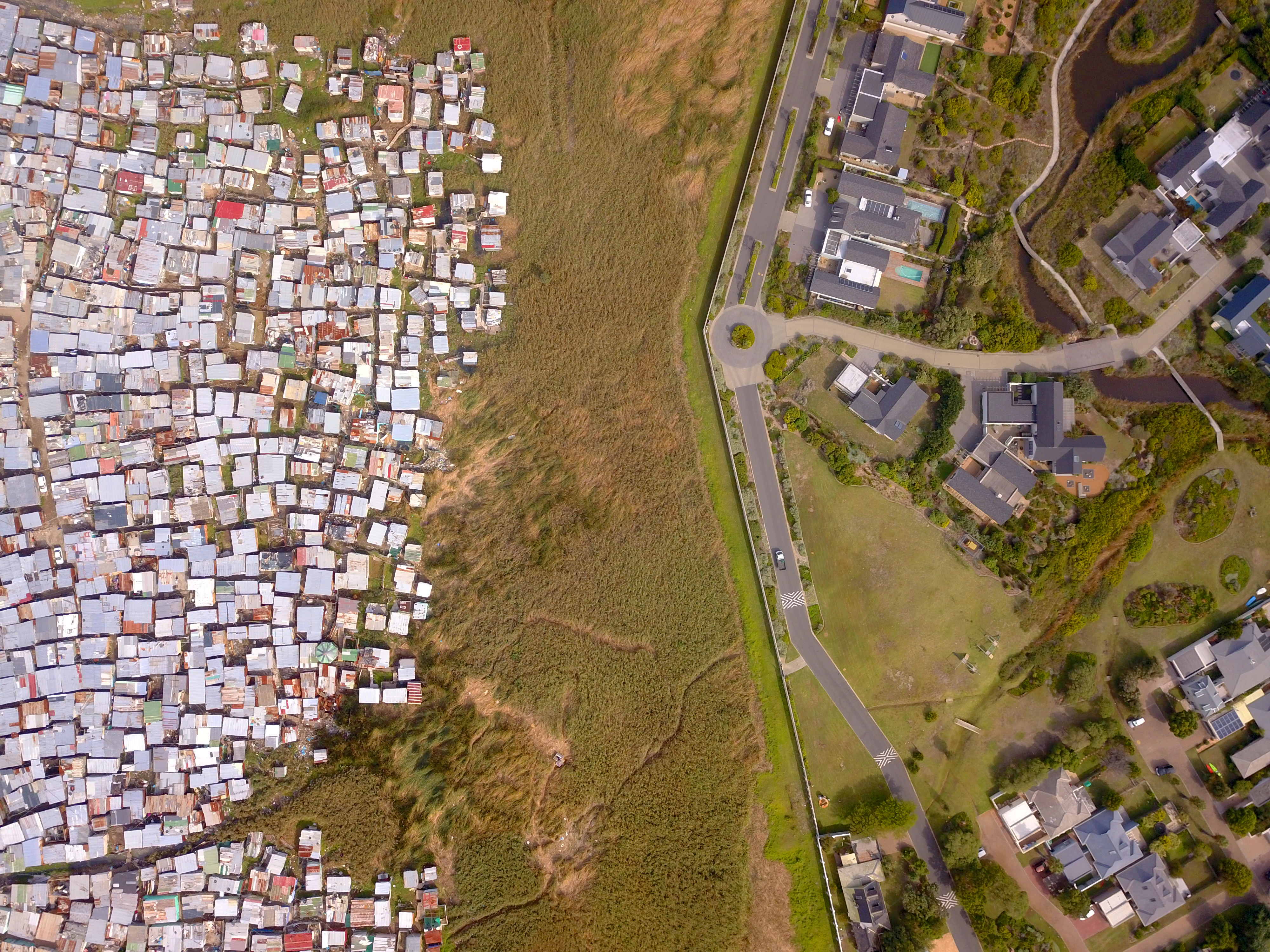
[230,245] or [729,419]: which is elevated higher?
[230,245]

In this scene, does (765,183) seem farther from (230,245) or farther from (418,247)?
(230,245)

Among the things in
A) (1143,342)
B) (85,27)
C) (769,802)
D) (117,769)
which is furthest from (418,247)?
(1143,342)

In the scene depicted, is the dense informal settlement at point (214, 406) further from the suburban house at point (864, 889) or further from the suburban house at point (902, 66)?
the suburban house at point (864, 889)

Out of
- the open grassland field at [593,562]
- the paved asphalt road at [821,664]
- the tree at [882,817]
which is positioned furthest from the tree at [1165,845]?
the open grassland field at [593,562]

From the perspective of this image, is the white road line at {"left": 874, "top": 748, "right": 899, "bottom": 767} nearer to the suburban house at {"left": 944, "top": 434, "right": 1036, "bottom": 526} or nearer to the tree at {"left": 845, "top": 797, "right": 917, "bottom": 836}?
the tree at {"left": 845, "top": 797, "right": 917, "bottom": 836}

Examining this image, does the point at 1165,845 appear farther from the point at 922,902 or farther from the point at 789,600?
the point at 789,600

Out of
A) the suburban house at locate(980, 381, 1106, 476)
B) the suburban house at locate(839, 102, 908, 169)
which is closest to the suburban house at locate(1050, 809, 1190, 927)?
the suburban house at locate(980, 381, 1106, 476)
